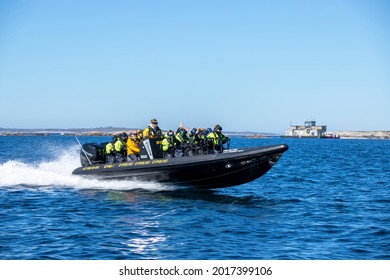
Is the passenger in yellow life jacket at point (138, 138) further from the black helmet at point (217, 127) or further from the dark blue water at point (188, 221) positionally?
the black helmet at point (217, 127)

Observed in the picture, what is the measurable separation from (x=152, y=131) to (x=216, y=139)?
2387 mm

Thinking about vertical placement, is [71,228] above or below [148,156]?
below

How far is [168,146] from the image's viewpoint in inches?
683

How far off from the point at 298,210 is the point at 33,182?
11652 mm

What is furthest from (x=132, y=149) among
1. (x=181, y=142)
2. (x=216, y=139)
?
(x=216, y=139)

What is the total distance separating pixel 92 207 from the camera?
1427 centimetres

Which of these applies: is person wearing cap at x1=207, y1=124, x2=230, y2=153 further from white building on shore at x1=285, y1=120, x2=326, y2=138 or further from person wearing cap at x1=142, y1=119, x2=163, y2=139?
white building on shore at x1=285, y1=120, x2=326, y2=138

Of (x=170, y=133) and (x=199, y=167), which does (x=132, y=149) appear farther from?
(x=199, y=167)

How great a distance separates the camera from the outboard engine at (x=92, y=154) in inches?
759

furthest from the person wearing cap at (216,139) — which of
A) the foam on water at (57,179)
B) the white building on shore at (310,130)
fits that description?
the white building on shore at (310,130)

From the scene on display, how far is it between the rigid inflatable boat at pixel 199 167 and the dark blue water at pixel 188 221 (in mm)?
390
